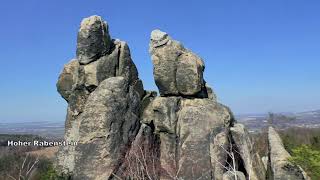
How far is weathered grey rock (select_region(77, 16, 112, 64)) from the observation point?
2211 centimetres

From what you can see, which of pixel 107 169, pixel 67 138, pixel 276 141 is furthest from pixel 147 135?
pixel 276 141

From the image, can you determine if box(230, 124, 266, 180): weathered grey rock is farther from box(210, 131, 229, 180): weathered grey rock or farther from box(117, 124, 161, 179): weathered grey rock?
box(117, 124, 161, 179): weathered grey rock

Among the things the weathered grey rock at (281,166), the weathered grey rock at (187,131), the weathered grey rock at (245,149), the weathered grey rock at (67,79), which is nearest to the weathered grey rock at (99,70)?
the weathered grey rock at (67,79)

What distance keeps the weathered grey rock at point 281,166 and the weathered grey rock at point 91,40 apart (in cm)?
947

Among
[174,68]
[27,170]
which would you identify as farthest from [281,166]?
[27,170]

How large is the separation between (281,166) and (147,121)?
653cm

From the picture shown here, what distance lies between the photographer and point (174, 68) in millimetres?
21734

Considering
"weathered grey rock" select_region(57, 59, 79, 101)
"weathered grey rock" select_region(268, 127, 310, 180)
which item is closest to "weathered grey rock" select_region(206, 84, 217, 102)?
"weathered grey rock" select_region(268, 127, 310, 180)

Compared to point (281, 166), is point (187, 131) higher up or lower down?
higher up

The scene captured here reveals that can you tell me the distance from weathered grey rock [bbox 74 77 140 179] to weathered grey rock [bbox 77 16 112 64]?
2.32m

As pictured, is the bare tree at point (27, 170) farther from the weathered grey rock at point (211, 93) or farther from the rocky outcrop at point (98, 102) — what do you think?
the weathered grey rock at point (211, 93)

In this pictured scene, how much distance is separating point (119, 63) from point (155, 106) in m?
3.11

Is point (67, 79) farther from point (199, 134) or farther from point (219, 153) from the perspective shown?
point (219, 153)

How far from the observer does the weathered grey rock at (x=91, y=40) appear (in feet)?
72.5
